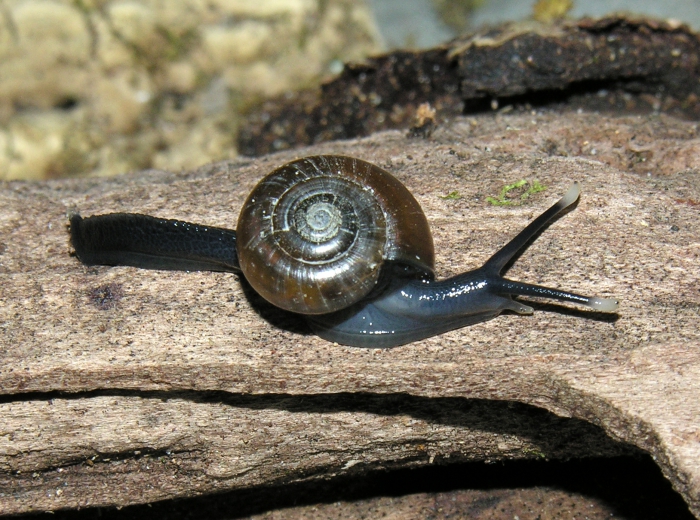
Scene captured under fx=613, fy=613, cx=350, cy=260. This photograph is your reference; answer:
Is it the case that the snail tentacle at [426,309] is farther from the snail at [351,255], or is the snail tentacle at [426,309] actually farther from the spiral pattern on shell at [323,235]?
the spiral pattern on shell at [323,235]

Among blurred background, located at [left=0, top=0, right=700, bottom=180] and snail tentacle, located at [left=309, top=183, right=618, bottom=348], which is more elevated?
blurred background, located at [left=0, top=0, right=700, bottom=180]

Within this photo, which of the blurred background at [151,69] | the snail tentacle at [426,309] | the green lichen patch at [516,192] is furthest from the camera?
the blurred background at [151,69]

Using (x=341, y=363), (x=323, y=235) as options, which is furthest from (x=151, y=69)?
(x=341, y=363)

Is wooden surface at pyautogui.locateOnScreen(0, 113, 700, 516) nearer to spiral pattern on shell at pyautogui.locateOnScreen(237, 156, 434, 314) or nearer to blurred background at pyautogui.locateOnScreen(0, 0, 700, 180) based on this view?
spiral pattern on shell at pyautogui.locateOnScreen(237, 156, 434, 314)

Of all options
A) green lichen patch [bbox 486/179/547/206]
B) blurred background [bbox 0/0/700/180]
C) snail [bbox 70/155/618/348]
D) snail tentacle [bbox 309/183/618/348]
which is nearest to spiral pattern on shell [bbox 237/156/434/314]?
snail [bbox 70/155/618/348]

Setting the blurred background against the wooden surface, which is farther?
the blurred background

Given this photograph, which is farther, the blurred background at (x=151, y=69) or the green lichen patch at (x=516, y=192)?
the blurred background at (x=151, y=69)

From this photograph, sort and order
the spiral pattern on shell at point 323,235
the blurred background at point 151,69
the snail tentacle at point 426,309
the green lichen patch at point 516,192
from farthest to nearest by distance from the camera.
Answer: the blurred background at point 151,69 → the green lichen patch at point 516,192 → the snail tentacle at point 426,309 → the spiral pattern on shell at point 323,235

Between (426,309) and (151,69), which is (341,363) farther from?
(151,69)

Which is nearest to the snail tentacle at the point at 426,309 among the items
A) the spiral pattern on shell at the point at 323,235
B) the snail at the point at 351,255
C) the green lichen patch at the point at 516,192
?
the snail at the point at 351,255
